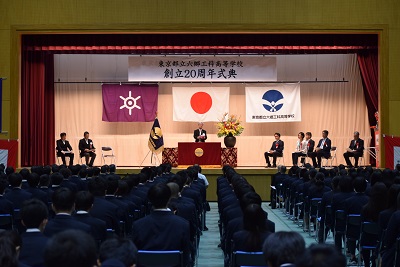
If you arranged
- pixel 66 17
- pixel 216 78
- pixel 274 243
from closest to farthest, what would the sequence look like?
pixel 274 243 → pixel 66 17 → pixel 216 78

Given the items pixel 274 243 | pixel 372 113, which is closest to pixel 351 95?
pixel 372 113

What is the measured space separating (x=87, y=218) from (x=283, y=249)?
2696mm

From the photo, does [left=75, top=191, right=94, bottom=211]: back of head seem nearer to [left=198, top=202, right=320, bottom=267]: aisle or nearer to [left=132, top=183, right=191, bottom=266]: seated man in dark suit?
[left=132, top=183, right=191, bottom=266]: seated man in dark suit

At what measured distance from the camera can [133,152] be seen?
21.0 metres

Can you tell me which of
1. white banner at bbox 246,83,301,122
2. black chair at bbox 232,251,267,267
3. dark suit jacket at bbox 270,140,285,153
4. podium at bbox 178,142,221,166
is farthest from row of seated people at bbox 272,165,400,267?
white banner at bbox 246,83,301,122

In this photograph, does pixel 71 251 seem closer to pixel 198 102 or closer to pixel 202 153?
pixel 202 153

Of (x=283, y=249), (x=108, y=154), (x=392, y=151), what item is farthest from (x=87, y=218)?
(x=108, y=154)

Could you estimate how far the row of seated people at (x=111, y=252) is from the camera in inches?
92.3

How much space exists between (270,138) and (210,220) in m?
8.14

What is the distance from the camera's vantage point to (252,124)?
831 inches

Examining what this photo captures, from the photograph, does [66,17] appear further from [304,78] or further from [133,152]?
[304,78]

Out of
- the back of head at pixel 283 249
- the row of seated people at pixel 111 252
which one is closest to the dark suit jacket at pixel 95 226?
the row of seated people at pixel 111 252

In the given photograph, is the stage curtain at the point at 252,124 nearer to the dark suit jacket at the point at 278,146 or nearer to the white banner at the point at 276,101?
the white banner at the point at 276,101

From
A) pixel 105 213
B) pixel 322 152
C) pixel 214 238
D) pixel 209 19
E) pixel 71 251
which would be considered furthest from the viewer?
pixel 322 152
